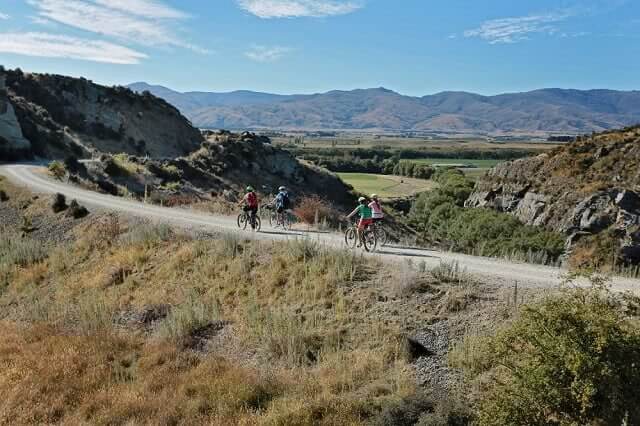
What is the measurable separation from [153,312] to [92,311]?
217 centimetres

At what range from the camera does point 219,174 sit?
7156cm

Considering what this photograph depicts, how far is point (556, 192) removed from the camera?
74.7m

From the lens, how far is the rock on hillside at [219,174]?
166 feet

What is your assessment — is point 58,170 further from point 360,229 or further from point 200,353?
point 200,353

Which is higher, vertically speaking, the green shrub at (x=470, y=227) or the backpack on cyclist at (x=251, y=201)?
the backpack on cyclist at (x=251, y=201)

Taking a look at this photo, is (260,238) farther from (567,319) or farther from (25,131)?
(25,131)

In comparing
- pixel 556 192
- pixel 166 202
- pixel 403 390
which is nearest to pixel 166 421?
pixel 403 390

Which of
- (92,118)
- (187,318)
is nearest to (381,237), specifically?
(187,318)

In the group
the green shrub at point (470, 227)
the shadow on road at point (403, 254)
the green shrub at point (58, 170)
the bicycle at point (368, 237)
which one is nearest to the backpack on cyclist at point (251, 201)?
the bicycle at point (368, 237)

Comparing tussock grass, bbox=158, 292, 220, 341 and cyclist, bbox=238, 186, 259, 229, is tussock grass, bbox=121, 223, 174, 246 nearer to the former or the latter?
cyclist, bbox=238, 186, 259, 229

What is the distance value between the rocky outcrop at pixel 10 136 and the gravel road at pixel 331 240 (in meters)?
18.5

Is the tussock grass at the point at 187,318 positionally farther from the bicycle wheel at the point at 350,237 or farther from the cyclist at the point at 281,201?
the cyclist at the point at 281,201

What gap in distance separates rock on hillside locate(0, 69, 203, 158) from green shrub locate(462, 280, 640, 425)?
69642 millimetres

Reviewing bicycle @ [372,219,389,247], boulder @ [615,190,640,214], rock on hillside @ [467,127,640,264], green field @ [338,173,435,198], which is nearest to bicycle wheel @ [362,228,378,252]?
bicycle @ [372,219,389,247]
